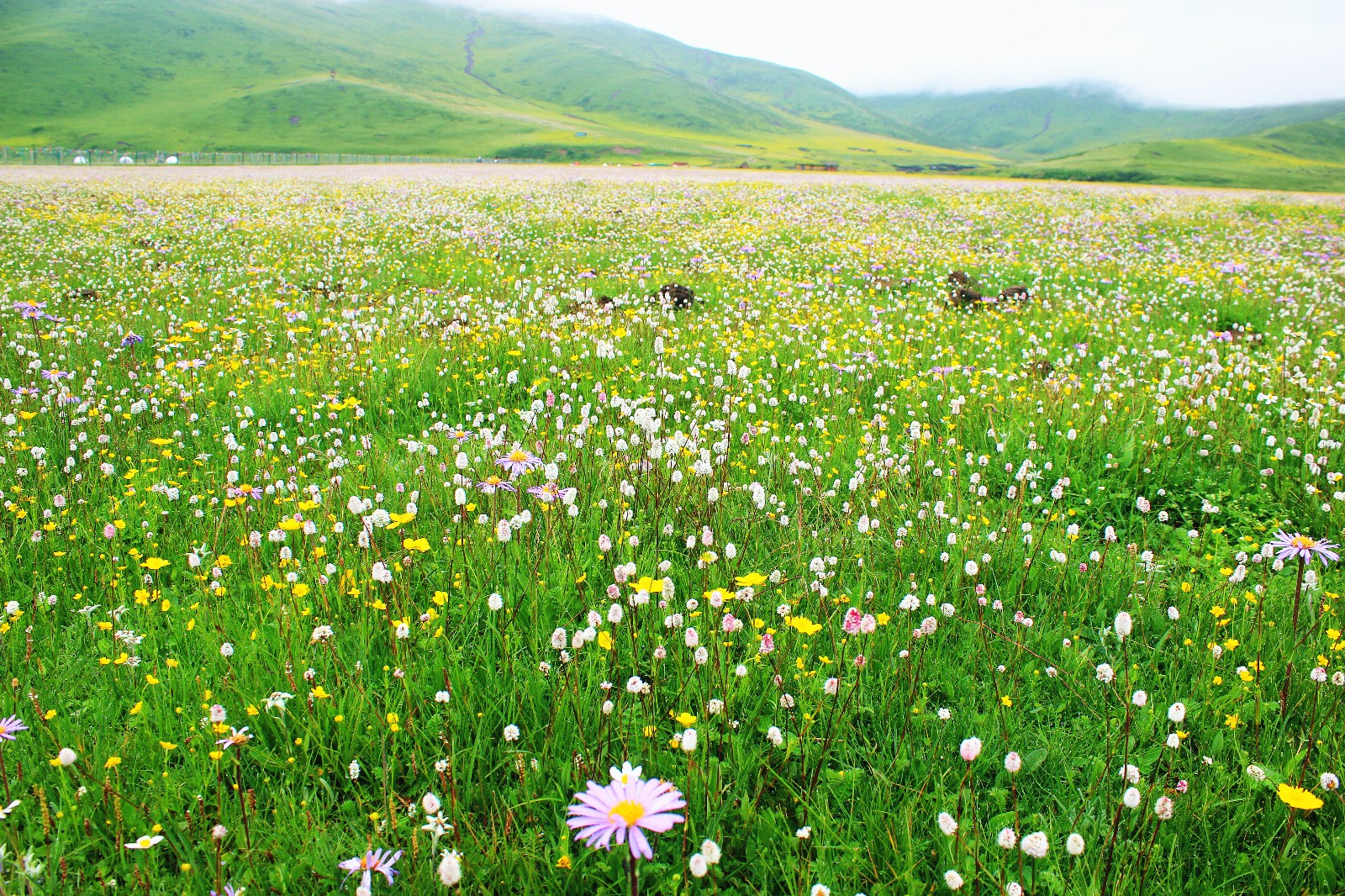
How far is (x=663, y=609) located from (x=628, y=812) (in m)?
1.73

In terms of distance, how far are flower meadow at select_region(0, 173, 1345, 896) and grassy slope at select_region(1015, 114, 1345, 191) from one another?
287ft

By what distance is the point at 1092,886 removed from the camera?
2.05m

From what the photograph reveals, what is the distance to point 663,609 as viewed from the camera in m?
3.33

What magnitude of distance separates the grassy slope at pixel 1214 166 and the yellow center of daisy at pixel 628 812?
303 ft

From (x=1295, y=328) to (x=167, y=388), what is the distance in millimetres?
12962

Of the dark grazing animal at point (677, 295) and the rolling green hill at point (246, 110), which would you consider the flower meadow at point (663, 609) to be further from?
the rolling green hill at point (246, 110)

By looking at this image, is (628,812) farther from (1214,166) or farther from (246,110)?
(246,110)

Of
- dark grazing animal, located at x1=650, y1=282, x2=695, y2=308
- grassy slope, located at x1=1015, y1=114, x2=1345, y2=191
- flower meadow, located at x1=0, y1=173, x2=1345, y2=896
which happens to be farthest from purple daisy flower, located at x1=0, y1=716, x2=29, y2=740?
grassy slope, located at x1=1015, y1=114, x2=1345, y2=191

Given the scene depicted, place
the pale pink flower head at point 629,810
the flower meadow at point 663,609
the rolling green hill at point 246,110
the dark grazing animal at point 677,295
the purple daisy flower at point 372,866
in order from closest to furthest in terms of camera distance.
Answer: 1. the pale pink flower head at point 629,810
2. the purple daisy flower at point 372,866
3. the flower meadow at point 663,609
4. the dark grazing animal at point 677,295
5. the rolling green hill at point 246,110

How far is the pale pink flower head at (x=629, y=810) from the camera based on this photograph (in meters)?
1.52

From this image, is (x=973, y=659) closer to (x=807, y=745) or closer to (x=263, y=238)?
(x=807, y=745)

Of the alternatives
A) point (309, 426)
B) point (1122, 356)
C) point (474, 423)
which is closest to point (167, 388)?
point (309, 426)

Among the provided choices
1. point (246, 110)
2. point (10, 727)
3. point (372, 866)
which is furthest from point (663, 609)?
point (246, 110)

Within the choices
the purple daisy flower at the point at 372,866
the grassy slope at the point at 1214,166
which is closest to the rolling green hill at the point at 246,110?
the grassy slope at the point at 1214,166
